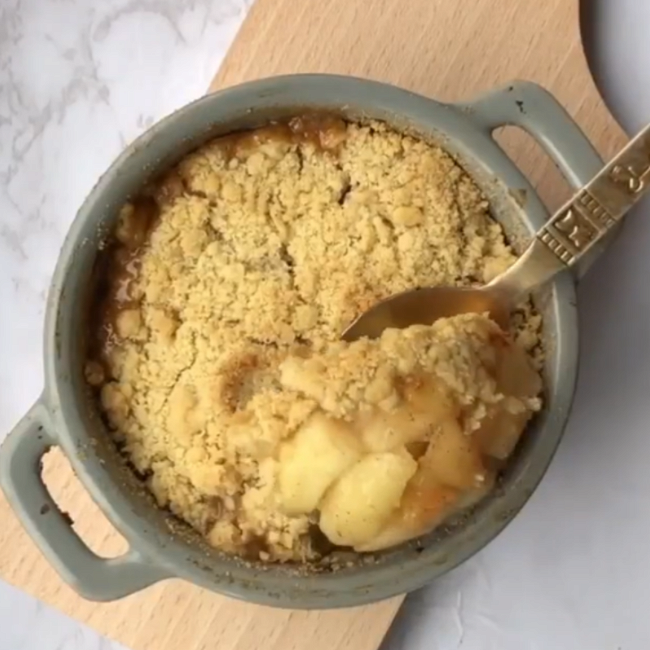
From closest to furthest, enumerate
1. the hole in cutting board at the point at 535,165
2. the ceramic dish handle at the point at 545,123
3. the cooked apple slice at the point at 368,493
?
the cooked apple slice at the point at 368,493 → the ceramic dish handle at the point at 545,123 → the hole in cutting board at the point at 535,165

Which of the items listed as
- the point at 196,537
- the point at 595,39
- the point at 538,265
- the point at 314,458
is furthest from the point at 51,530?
the point at 595,39

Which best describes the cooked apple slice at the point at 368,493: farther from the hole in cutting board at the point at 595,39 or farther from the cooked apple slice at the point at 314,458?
the hole in cutting board at the point at 595,39

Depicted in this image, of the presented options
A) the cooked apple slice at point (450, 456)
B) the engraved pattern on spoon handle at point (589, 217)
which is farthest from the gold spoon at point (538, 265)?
the cooked apple slice at point (450, 456)

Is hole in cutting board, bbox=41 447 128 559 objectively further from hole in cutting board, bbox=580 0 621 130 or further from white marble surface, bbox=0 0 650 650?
hole in cutting board, bbox=580 0 621 130

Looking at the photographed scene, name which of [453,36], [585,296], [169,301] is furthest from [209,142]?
[585,296]

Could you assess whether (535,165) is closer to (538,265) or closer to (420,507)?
(538,265)

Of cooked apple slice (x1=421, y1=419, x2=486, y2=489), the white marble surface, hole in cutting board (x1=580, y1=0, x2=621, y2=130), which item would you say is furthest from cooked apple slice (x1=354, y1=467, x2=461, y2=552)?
hole in cutting board (x1=580, y1=0, x2=621, y2=130)

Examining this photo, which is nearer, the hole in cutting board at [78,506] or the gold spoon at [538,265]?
the gold spoon at [538,265]

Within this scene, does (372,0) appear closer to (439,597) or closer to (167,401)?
(167,401)
